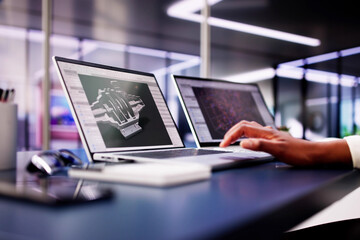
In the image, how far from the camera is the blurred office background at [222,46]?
5.92 metres

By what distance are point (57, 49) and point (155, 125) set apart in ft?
29.0

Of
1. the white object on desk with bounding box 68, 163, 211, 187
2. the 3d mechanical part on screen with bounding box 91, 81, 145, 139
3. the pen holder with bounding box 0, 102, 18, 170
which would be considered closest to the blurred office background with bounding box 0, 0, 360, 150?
the 3d mechanical part on screen with bounding box 91, 81, 145, 139

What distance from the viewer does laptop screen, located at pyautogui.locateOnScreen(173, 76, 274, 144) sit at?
3.86ft

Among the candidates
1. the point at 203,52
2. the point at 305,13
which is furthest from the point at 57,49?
the point at 203,52

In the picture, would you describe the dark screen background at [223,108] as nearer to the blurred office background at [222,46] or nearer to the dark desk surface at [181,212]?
the dark desk surface at [181,212]

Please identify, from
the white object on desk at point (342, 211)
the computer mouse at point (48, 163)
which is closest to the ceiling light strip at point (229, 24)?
the white object on desk at point (342, 211)

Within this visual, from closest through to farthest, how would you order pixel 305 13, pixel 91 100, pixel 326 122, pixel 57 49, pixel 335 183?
1. pixel 335 183
2. pixel 91 100
3. pixel 305 13
4. pixel 57 49
5. pixel 326 122

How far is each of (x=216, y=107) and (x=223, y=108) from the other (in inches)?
1.4

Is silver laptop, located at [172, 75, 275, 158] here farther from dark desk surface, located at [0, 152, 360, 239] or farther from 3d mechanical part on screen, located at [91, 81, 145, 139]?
dark desk surface, located at [0, 152, 360, 239]

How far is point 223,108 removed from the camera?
1288 mm

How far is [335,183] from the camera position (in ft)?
1.97

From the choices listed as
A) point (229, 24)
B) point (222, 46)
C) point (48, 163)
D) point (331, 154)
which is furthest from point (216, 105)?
point (222, 46)

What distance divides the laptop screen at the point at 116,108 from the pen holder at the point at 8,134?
0.46 feet

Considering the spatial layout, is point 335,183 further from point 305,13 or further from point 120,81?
point 305,13
